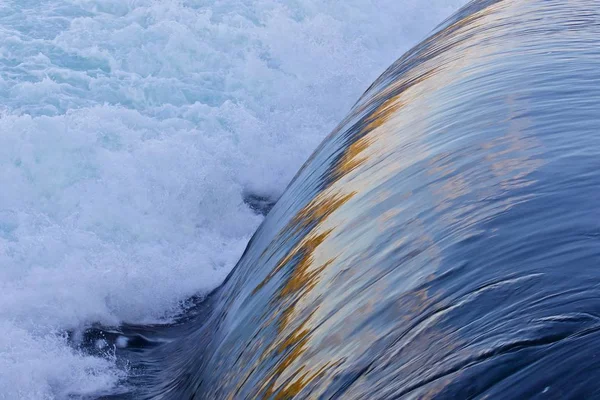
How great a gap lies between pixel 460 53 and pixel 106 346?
2610 mm

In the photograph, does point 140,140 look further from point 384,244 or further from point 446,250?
point 446,250

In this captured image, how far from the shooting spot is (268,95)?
31.4 ft

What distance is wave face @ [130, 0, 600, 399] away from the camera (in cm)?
195

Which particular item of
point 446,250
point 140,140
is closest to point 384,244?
point 446,250

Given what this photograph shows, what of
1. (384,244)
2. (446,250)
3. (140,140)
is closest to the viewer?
(446,250)

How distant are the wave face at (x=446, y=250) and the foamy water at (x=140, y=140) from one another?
1.54 m

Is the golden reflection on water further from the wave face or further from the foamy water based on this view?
the foamy water

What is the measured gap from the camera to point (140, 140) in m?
7.90

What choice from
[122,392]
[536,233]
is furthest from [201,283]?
[536,233]

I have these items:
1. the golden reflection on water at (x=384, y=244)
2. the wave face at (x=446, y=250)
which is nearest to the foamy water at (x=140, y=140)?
the wave face at (x=446, y=250)

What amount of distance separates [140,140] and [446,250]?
587 cm

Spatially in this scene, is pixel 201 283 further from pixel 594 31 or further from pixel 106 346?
pixel 594 31

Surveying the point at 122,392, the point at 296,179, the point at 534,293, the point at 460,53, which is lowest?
the point at 122,392

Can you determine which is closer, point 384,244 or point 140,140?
point 384,244
